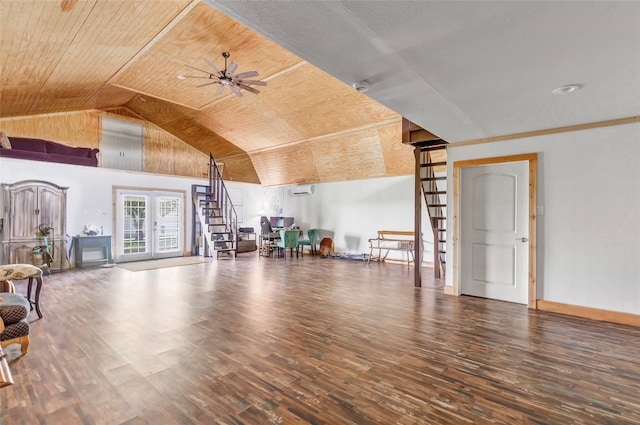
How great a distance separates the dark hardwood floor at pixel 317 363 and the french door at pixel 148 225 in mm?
4047

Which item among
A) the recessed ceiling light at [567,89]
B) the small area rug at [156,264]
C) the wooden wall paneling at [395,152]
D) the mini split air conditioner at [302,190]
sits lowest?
the small area rug at [156,264]

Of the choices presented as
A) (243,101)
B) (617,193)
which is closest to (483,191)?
(617,193)

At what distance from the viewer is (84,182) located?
25.8ft

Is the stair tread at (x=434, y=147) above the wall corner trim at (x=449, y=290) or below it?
above

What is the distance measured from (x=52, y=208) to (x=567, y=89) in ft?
31.4

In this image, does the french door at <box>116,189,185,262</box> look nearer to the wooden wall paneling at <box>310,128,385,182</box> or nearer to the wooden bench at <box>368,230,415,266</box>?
the wooden wall paneling at <box>310,128,385,182</box>

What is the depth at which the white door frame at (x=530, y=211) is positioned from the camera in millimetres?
4270

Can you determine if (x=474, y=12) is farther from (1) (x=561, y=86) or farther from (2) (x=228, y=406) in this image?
(2) (x=228, y=406)

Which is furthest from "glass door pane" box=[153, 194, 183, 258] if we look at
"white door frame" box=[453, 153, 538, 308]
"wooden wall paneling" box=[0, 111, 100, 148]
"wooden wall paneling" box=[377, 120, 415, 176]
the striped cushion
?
"white door frame" box=[453, 153, 538, 308]

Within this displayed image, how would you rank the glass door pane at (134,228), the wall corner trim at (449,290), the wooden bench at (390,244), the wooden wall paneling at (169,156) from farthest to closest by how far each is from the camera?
1. the wooden wall paneling at (169,156)
2. the glass door pane at (134,228)
3. the wooden bench at (390,244)
4. the wall corner trim at (449,290)

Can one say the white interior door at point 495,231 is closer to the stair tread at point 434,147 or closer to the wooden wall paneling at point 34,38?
the stair tread at point 434,147

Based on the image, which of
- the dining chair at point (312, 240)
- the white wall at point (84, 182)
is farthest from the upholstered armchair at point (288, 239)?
the white wall at point (84, 182)

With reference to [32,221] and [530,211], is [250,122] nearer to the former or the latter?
[32,221]

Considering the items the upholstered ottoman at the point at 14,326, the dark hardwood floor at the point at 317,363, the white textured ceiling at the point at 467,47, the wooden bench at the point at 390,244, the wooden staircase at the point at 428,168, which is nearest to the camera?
the white textured ceiling at the point at 467,47
